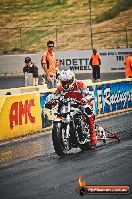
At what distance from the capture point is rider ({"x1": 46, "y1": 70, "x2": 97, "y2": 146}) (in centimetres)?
1268

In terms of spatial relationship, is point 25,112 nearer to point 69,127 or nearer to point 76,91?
point 76,91

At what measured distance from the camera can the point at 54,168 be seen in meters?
11.1

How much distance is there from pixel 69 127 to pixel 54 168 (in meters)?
1.51

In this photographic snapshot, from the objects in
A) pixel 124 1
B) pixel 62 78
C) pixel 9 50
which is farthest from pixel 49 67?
pixel 124 1

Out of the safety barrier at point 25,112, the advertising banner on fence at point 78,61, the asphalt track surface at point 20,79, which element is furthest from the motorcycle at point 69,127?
the advertising banner on fence at point 78,61

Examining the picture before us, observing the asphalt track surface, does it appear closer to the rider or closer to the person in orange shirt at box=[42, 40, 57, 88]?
the person in orange shirt at box=[42, 40, 57, 88]

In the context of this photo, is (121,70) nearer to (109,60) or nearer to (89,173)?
(109,60)

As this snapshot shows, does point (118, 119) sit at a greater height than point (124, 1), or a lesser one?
lesser

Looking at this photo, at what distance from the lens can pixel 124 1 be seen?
176 ft

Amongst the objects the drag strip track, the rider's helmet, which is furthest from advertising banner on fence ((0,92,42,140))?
the rider's helmet

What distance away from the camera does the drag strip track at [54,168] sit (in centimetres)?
909

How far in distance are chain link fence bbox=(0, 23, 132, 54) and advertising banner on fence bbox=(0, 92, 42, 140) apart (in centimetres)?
3010

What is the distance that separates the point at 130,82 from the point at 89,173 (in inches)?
478

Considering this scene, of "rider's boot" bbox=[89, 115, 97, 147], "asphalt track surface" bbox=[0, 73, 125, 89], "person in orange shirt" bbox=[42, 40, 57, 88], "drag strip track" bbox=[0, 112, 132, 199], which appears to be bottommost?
"asphalt track surface" bbox=[0, 73, 125, 89]
